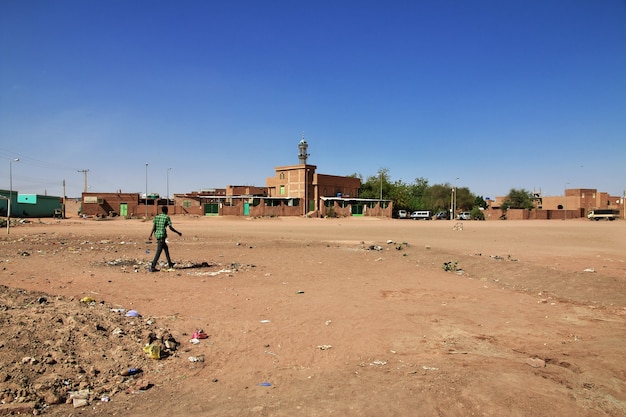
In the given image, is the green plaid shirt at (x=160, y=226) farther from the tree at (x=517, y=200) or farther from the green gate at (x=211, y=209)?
the tree at (x=517, y=200)

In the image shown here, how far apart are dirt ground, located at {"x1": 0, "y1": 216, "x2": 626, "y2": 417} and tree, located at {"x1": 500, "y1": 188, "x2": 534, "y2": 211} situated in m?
78.3

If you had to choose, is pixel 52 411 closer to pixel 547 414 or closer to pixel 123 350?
pixel 123 350

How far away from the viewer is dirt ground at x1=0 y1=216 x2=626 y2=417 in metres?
4.05

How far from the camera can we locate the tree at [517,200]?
8306 cm

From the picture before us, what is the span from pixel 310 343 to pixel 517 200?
87555mm

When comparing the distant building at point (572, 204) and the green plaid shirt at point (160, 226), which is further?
the distant building at point (572, 204)

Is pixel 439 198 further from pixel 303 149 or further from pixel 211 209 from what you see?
pixel 211 209

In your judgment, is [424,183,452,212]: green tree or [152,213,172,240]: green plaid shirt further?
[424,183,452,212]: green tree

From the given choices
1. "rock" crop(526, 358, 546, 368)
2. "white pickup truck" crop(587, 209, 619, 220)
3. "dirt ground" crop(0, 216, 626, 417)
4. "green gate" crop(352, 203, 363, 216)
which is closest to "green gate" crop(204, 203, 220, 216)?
"green gate" crop(352, 203, 363, 216)

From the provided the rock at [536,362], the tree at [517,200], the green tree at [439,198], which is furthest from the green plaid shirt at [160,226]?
the tree at [517,200]

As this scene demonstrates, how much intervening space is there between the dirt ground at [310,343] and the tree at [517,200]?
3083 inches

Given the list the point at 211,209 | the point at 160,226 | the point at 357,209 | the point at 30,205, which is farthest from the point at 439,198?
the point at 160,226

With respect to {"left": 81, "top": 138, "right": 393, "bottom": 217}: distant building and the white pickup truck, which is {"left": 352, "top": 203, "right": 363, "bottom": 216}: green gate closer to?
{"left": 81, "top": 138, "right": 393, "bottom": 217}: distant building

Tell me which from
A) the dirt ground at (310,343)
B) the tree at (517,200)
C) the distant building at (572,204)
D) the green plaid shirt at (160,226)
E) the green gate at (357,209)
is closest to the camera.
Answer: the dirt ground at (310,343)
